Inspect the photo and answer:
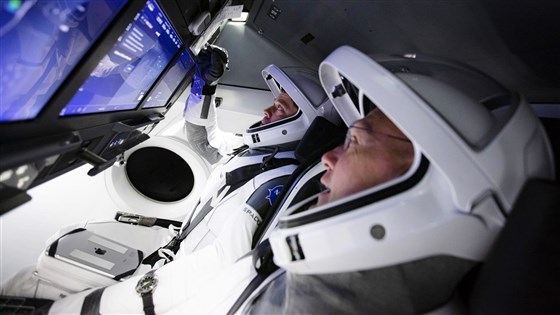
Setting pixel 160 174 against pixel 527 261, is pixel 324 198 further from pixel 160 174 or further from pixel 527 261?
pixel 160 174

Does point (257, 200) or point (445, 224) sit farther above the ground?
point (445, 224)

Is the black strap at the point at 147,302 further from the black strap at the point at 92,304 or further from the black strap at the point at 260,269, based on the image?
the black strap at the point at 260,269

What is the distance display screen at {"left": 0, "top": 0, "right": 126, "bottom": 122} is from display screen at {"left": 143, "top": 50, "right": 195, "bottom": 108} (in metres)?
0.70

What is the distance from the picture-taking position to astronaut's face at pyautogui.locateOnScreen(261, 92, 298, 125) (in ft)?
6.13

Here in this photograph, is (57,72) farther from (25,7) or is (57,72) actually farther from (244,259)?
(244,259)

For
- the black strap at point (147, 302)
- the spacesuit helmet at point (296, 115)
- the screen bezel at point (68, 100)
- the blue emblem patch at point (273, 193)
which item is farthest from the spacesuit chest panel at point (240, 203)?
the screen bezel at point (68, 100)

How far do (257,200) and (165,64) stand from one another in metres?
0.91

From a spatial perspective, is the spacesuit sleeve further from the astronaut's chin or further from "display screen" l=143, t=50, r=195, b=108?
the astronaut's chin

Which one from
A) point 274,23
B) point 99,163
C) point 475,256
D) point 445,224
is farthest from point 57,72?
point 274,23

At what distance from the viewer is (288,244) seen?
0.74m

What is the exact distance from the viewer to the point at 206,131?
2.35 meters

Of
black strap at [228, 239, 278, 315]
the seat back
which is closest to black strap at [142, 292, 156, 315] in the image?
black strap at [228, 239, 278, 315]

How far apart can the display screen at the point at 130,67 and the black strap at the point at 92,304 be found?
830 millimetres

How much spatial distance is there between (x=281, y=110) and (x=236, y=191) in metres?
0.68
